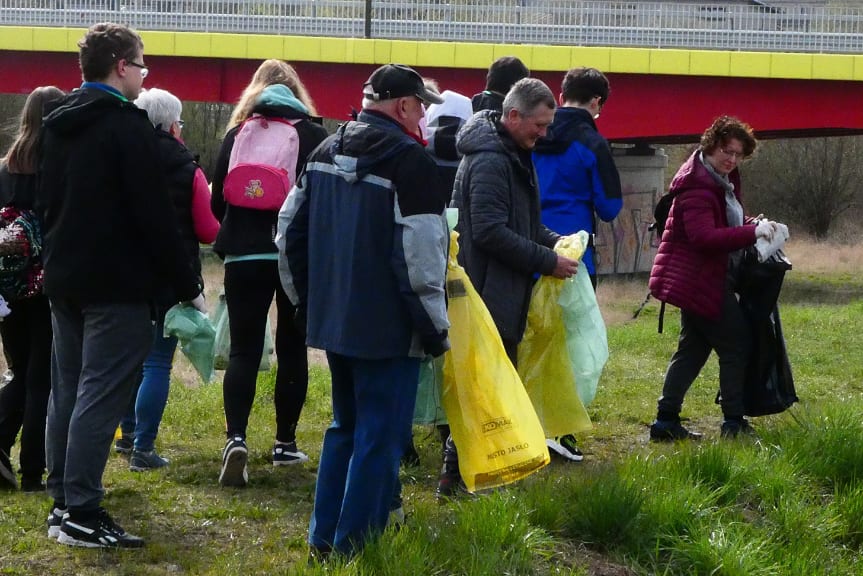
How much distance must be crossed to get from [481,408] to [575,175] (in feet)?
6.60

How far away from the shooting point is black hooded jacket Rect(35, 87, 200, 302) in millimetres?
4758

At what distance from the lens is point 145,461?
653 cm

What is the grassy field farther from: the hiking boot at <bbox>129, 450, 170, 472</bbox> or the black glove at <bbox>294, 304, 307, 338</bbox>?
the black glove at <bbox>294, 304, 307, 338</bbox>

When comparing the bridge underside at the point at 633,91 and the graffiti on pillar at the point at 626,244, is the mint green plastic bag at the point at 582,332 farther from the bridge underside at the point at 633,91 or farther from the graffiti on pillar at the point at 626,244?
the graffiti on pillar at the point at 626,244

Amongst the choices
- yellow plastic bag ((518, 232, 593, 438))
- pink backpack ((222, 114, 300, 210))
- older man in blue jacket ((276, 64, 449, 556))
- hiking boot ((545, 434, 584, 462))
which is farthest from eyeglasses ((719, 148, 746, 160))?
older man in blue jacket ((276, 64, 449, 556))

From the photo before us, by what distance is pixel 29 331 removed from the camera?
596 cm

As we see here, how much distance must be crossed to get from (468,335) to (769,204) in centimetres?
3913

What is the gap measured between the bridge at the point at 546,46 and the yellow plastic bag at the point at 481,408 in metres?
19.6

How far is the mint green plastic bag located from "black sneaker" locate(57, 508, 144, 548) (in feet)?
7.70

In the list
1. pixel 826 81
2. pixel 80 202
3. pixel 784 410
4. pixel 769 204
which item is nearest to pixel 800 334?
pixel 784 410

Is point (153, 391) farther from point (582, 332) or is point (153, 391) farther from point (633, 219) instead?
point (633, 219)

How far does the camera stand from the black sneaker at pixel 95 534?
489cm

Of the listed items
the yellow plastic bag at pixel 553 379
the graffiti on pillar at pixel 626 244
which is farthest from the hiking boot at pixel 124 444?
the graffiti on pillar at pixel 626 244

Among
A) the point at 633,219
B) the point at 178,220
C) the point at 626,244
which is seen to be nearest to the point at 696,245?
the point at 178,220
